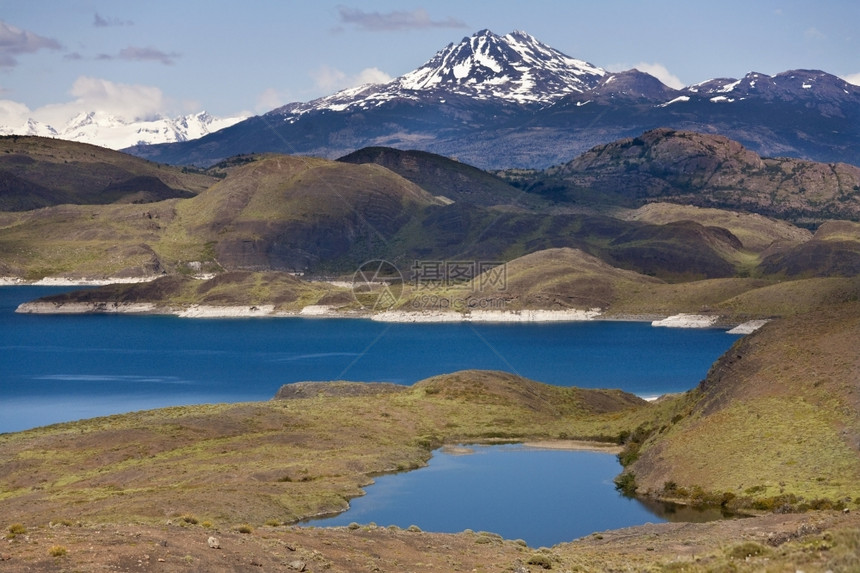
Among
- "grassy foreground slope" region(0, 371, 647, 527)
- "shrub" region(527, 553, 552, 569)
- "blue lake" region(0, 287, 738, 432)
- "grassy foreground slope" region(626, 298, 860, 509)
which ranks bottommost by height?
"blue lake" region(0, 287, 738, 432)

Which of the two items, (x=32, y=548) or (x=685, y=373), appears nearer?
(x=32, y=548)

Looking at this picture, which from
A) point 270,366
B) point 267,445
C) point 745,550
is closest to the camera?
point 745,550

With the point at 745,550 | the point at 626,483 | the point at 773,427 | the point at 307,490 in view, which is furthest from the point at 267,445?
the point at 745,550

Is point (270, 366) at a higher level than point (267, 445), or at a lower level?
lower

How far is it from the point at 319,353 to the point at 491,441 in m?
96.4

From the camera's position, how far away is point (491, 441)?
83500mm

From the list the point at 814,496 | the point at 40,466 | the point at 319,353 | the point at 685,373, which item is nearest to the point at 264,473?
the point at 40,466

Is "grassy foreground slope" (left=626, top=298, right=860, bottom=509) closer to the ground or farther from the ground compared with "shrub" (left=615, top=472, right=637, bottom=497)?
farther from the ground

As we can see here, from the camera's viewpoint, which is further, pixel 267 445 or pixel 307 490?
pixel 267 445

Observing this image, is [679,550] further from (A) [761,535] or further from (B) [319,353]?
(B) [319,353]

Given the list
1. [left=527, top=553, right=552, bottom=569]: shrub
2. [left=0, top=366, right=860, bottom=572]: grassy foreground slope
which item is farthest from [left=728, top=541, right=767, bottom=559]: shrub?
[left=527, top=553, right=552, bottom=569]: shrub

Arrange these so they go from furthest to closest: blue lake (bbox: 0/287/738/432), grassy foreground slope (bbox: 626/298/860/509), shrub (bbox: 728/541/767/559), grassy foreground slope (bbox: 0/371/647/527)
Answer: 1. blue lake (bbox: 0/287/738/432)
2. grassy foreground slope (bbox: 626/298/860/509)
3. grassy foreground slope (bbox: 0/371/647/527)
4. shrub (bbox: 728/541/767/559)

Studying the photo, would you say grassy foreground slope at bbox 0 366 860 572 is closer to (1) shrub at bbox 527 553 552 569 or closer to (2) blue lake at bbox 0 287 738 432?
(1) shrub at bbox 527 553 552 569

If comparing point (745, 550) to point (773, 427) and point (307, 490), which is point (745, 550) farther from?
point (307, 490)
